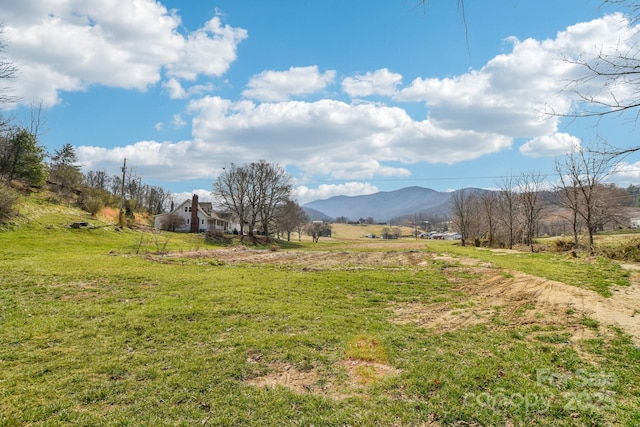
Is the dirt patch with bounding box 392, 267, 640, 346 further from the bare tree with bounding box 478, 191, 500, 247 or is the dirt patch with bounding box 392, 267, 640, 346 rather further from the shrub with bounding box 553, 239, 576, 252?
the bare tree with bounding box 478, 191, 500, 247

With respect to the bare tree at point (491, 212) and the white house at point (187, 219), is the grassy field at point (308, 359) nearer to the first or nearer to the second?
the bare tree at point (491, 212)

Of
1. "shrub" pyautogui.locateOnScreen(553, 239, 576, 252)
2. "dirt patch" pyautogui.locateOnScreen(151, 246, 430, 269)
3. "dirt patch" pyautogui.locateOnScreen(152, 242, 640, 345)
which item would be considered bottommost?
"dirt patch" pyautogui.locateOnScreen(151, 246, 430, 269)

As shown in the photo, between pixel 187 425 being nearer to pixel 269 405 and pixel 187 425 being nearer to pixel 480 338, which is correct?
pixel 269 405

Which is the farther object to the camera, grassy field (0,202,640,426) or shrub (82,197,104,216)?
shrub (82,197,104,216)

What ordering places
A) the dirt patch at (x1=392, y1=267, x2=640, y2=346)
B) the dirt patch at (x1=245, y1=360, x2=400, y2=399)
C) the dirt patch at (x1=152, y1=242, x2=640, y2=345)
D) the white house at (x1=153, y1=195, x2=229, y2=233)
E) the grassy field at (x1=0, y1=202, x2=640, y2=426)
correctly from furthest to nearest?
the white house at (x1=153, y1=195, x2=229, y2=233) → the dirt patch at (x1=152, y1=242, x2=640, y2=345) → the dirt patch at (x1=392, y1=267, x2=640, y2=346) → the dirt patch at (x1=245, y1=360, x2=400, y2=399) → the grassy field at (x1=0, y1=202, x2=640, y2=426)

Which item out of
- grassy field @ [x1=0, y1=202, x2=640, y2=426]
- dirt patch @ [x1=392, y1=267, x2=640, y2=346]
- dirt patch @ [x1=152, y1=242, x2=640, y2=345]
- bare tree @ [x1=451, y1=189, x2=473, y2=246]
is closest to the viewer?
grassy field @ [x1=0, y1=202, x2=640, y2=426]

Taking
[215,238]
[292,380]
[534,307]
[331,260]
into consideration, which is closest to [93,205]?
[215,238]

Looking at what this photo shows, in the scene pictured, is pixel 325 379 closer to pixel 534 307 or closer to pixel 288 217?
pixel 534 307

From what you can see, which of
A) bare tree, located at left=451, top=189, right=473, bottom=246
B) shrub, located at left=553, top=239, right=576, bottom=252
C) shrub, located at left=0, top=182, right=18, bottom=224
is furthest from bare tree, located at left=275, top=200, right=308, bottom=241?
shrub, located at left=553, top=239, right=576, bottom=252

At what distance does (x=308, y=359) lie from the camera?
6219 millimetres

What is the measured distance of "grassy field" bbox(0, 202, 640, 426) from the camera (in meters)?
4.42

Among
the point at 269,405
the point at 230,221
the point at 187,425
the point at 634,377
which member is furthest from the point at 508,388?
the point at 230,221

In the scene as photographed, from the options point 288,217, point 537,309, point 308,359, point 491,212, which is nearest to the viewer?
point 308,359

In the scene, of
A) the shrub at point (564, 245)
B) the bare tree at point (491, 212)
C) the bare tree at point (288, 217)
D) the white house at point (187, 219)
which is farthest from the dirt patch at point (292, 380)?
the white house at point (187, 219)
